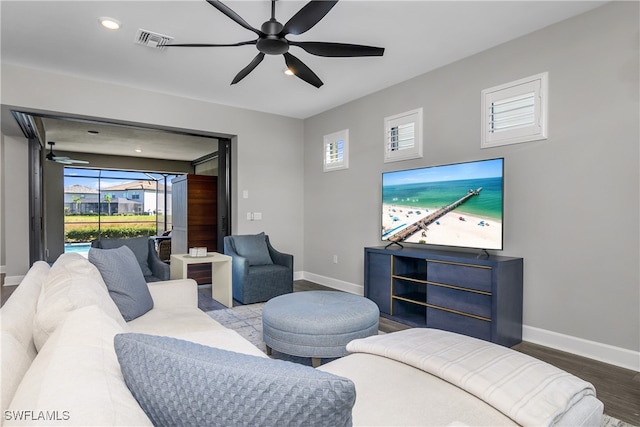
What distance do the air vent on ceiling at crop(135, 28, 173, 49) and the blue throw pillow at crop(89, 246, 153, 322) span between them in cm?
198

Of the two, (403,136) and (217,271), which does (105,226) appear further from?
(403,136)

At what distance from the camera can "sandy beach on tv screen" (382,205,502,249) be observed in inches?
123

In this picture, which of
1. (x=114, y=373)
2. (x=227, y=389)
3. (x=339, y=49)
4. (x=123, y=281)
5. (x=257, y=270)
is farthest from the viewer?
(x=257, y=270)

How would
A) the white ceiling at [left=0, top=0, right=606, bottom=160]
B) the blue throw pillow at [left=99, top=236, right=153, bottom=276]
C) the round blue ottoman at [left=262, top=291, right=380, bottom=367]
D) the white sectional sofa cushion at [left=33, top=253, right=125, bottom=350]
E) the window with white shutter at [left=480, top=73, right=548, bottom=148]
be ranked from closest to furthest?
the white sectional sofa cushion at [left=33, top=253, right=125, bottom=350]
the round blue ottoman at [left=262, top=291, right=380, bottom=367]
the white ceiling at [left=0, top=0, right=606, bottom=160]
the window with white shutter at [left=480, top=73, right=548, bottom=148]
the blue throw pillow at [left=99, top=236, right=153, bottom=276]

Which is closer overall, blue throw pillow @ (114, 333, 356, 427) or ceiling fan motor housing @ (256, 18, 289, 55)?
blue throw pillow @ (114, 333, 356, 427)

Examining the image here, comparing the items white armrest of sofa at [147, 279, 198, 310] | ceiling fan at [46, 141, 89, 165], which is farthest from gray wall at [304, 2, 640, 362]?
ceiling fan at [46, 141, 89, 165]

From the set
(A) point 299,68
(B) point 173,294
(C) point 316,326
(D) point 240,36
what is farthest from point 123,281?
(D) point 240,36

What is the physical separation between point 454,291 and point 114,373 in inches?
116

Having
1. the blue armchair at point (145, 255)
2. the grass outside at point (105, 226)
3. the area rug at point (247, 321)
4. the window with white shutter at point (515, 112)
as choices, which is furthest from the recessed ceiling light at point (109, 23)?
the grass outside at point (105, 226)

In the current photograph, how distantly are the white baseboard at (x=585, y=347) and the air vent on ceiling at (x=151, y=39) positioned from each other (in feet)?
13.5

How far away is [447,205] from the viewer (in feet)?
11.5

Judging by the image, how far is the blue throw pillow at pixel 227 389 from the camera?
0.55 m

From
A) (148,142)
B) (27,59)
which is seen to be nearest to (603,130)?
(27,59)

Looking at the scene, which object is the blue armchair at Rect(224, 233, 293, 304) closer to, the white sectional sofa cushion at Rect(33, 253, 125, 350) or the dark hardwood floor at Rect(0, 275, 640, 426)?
the dark hardwood floor at Rect(0, 275, 640, 426)
